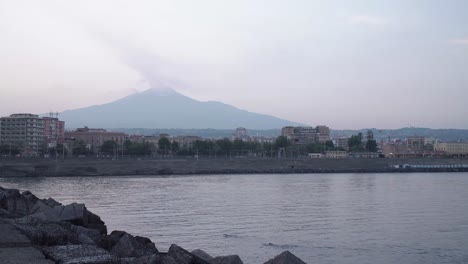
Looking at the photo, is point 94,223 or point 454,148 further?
point 454,148

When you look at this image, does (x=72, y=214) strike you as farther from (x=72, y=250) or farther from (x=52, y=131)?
(x=52, y=131)

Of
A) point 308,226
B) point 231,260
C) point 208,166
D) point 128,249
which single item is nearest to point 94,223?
point 128,249

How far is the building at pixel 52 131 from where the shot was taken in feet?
→ 396

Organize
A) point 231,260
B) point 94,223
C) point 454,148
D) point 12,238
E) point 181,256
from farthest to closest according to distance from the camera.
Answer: point 454,148 < point 94,223 < point 231,260 < point 181,256 < point 12,238

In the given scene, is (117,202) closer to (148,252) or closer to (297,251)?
(297,251)

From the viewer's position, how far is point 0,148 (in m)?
98.9

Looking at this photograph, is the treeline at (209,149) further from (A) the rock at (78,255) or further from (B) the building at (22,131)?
(A) the rock at (78,255)

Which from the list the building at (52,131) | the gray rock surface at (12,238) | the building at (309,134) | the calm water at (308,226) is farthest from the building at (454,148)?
the gray rock surface at (12,238)

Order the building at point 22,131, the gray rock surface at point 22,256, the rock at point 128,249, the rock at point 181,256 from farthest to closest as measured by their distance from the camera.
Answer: the building at point 22,131 → the rock at point 128,249 → the rock at point 181,256 → the gray rock surface at point 22,256

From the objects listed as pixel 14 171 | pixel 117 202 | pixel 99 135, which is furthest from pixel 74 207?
pixel 99 135

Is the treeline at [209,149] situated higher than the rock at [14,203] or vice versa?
the treeline at [209,149]

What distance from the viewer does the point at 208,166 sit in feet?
269

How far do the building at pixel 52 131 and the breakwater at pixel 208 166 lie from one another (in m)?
43.9

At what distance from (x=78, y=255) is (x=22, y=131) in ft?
384
